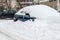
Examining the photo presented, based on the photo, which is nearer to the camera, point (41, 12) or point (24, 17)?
point (41, 12)

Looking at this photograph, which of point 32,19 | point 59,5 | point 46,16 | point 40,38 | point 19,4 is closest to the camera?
point 40,38

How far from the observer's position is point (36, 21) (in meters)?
15.5

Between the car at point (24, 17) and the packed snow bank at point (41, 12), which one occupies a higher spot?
the packed snow bank at point (41, 12)

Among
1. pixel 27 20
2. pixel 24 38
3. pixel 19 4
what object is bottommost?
pixel 19 4

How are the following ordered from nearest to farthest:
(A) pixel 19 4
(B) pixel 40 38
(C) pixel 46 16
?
(B) pixel 40 38, (C) pixel 46 16, (A) pixel 19 4

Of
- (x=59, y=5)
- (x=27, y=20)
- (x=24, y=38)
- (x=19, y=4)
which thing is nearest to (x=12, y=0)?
(x=19, y=4)

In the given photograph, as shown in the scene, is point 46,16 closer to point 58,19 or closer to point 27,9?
point 58,19

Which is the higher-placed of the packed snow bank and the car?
the packed snow bank

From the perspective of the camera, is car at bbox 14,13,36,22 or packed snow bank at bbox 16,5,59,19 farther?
car at bbox 14,13,36,22

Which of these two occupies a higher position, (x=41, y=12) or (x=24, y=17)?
(x=41, y=12)

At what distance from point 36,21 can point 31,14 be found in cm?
91

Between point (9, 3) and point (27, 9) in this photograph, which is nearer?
point (27, 9)

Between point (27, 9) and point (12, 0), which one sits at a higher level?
point (27, 9)

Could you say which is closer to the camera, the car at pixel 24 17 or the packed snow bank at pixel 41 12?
the packed snow bank at pixel 41 12
